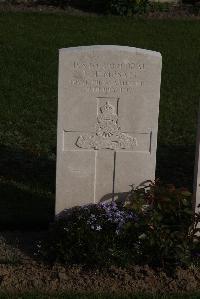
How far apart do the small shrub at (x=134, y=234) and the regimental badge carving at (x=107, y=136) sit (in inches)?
17.0

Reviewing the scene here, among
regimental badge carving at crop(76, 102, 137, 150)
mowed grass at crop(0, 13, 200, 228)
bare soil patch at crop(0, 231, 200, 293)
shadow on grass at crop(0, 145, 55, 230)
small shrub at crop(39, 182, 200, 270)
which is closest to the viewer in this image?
bare soil patch at crop(0, 231, 200, 293)

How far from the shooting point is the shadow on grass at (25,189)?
656 cm

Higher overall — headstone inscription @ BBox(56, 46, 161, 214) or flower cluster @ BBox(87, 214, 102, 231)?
headstone inscription @ BBox(56, 46, 161, 214)

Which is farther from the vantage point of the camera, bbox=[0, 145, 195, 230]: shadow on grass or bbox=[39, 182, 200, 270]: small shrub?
bbox=[0, 145, 195, 230]: shadow on grass

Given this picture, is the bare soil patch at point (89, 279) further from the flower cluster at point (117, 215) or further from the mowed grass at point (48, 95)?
the mowed grass at point (48, 95)

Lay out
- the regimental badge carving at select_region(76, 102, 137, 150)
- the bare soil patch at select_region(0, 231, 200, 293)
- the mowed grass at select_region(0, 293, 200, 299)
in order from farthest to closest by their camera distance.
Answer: the regimental badge carving at select_region(76, 102, 137, 150) → the bare soil patch at select_region(0, 231, 200, 293) → the mowed grass at select_region(0, 293, 200, 299)

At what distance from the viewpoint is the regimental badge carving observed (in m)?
5.79

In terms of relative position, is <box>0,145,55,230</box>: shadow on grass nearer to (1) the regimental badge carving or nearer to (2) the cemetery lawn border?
(1) the regimental badge carving

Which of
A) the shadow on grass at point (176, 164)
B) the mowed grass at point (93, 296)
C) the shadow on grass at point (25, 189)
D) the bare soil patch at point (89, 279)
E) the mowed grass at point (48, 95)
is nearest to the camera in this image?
the mowed grass at point (93, 296)

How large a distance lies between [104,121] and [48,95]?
5100 mm

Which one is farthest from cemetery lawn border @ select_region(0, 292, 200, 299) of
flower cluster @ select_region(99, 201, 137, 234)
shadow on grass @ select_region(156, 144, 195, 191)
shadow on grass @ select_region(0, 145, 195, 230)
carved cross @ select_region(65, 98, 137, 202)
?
shadow on grass @ select_region(156, 144, 195, 191)

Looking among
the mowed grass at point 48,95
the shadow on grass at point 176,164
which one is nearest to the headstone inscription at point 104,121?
the mowed grass at point 48,95

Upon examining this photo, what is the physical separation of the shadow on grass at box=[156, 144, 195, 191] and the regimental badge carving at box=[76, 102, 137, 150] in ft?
6.29

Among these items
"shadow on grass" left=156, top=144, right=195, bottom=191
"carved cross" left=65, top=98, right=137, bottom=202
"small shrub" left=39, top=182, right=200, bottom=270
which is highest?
"carved cross" left=65, top=98, right=137, bottom=202
